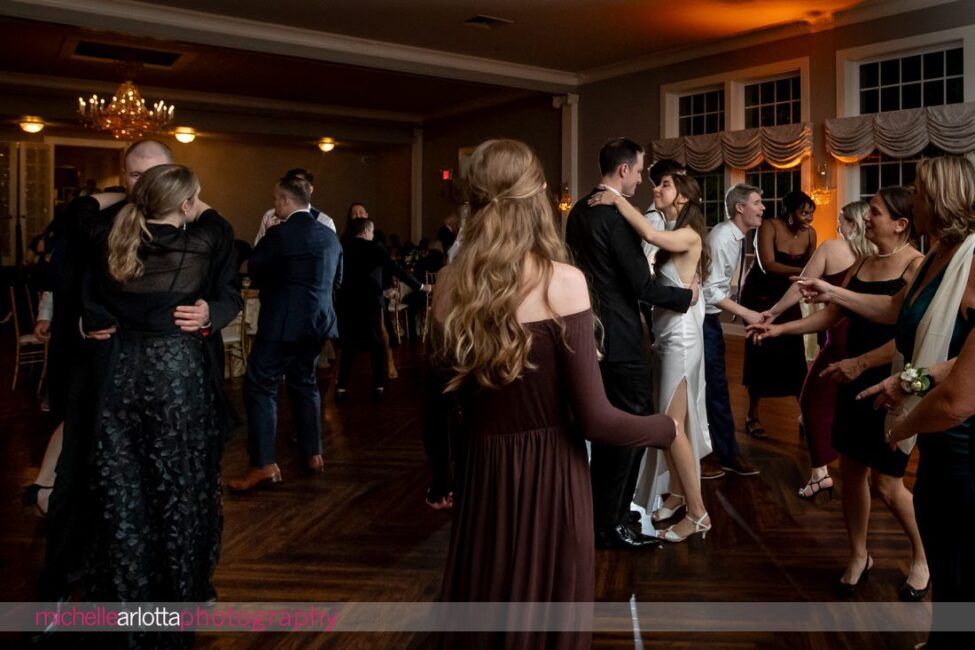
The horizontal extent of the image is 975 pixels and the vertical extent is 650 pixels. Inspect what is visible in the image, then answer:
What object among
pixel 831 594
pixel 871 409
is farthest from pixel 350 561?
pixel 871 409

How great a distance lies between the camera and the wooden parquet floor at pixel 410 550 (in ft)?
8.48

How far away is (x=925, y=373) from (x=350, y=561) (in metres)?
2.21

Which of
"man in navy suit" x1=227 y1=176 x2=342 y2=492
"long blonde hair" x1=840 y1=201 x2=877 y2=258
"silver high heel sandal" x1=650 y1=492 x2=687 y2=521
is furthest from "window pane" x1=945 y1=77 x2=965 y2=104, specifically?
"man in navy suit" x1=227 y1=176 x2=342 y2=492

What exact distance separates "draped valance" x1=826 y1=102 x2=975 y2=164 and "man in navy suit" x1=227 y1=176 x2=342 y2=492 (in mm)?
6628

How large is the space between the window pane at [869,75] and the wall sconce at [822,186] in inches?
36.6

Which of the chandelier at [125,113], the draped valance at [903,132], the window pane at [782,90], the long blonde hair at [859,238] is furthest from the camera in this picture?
the window pane at [782,90]

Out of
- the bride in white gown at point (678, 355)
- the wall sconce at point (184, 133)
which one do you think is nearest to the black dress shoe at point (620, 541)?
the bride in white gown at point (678, 355)

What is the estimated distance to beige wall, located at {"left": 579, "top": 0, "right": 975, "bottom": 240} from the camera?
27.2 feet

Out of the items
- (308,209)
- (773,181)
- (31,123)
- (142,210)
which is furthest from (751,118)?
(31,123)

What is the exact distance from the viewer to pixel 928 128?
26.4ft

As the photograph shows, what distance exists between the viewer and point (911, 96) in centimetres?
855

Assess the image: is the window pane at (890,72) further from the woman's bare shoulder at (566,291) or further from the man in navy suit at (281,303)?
the woman's bare shoulder at (566,291)

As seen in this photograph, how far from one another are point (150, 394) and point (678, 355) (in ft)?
7.07

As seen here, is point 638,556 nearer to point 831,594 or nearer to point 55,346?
point 831,594
